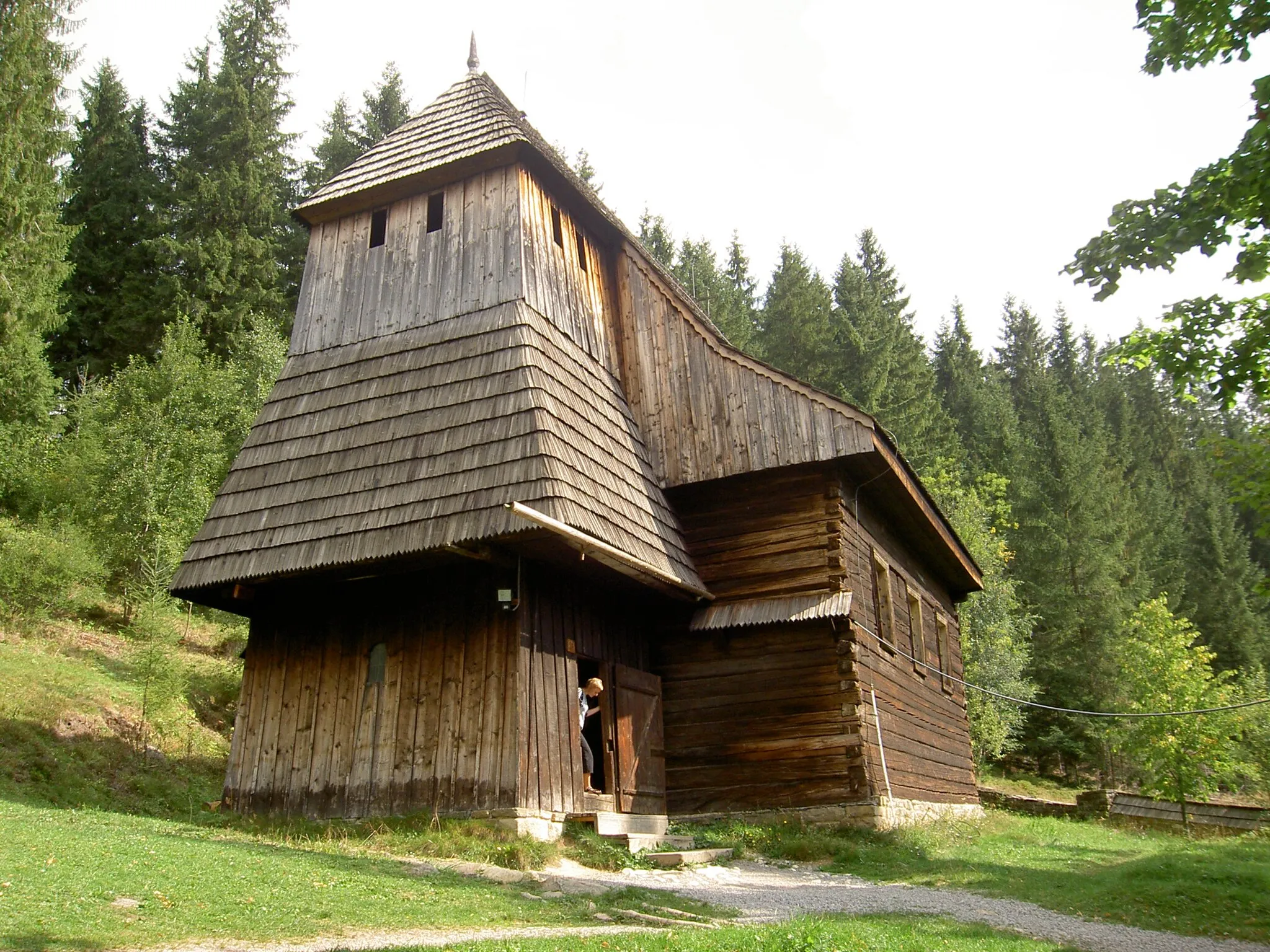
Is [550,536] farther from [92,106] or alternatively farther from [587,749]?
[92,106]

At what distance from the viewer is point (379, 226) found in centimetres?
1545

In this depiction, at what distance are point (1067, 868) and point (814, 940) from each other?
8458mm

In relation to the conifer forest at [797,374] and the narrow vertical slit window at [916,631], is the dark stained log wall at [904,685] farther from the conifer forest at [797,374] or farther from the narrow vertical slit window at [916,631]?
the conifer forest at [797,374]

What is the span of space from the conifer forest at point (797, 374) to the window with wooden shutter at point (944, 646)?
6804 mm

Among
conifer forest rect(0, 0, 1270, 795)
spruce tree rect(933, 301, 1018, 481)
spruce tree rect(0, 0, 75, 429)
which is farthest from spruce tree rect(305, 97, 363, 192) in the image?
spruce tree rect(933, 301, 1018, 481)

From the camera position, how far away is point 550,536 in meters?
10.9

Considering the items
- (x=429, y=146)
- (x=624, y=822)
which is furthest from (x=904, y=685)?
(x=429, y=146)

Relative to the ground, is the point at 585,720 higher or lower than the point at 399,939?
higher

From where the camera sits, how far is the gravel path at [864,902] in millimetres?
8008

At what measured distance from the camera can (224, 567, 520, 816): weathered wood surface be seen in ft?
36.7

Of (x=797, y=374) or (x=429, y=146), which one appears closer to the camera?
(x=429, y=146)

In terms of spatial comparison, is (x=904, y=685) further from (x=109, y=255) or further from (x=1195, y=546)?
(x=1195, y=546)

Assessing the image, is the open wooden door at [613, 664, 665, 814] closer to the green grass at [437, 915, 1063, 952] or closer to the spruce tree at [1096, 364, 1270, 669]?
the green grass at [437, 915, 1063, 952]

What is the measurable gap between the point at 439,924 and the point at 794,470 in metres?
9.21
